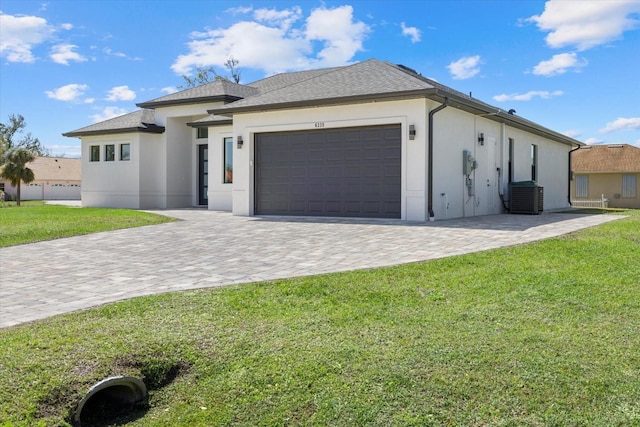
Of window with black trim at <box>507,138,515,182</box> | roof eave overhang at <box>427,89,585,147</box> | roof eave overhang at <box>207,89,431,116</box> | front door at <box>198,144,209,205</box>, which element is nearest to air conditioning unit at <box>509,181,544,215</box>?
window with black trim at <box>507,138,515,182</box>

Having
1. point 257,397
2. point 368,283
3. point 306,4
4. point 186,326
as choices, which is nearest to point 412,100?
point 306,4

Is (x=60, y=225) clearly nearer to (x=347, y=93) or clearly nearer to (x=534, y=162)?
(x=347, y=93)

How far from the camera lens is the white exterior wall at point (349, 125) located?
13016 millimetres

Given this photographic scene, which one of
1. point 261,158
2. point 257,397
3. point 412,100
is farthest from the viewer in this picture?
point 261,158

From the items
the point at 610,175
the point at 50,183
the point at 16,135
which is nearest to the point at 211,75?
the point at 50,183

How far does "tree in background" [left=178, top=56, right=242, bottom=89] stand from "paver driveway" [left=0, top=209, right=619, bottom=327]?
106 ft

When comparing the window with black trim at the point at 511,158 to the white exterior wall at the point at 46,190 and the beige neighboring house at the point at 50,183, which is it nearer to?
the beige neighboring house at the point at 50,183

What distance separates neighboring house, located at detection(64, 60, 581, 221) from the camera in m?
13.2

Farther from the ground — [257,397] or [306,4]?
[306,4]

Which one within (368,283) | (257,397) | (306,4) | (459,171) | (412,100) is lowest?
(257,397)

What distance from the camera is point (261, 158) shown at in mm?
15672

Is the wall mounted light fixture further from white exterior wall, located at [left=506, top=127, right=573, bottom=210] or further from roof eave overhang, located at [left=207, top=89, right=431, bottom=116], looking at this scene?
white exterior wall, located at [left=506, top=127, right=573, bottom=210]

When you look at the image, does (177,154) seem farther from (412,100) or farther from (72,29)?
(412,100)

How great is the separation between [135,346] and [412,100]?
404 inches
